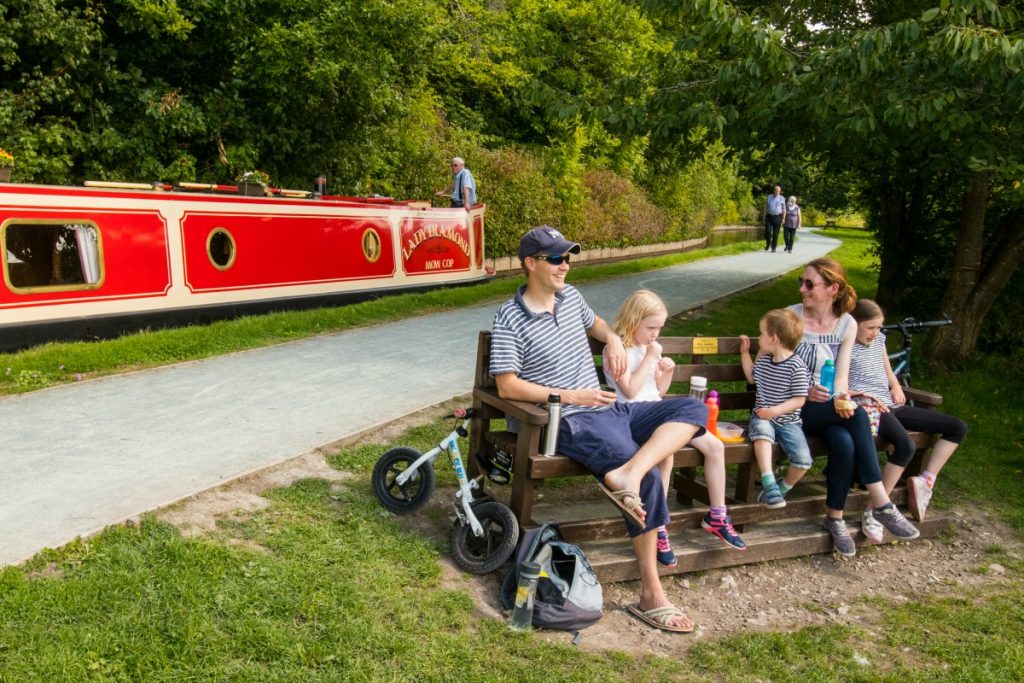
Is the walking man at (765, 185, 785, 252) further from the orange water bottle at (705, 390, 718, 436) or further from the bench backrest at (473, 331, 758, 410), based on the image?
the orange water bottle at (705, 390, 718, 436)

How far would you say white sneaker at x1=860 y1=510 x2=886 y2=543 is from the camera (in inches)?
192

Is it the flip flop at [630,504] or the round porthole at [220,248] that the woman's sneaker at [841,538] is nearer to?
the flip flop at [630,504]

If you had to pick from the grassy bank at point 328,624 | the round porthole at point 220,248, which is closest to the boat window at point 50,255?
the round porthole at point 220,248

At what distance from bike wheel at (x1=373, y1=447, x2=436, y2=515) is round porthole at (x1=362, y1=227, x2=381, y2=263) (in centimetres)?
729

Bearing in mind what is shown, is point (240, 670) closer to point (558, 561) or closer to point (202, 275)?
point (558, 561)

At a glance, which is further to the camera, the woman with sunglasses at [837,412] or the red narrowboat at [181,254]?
the red narrowboat at [181,254]

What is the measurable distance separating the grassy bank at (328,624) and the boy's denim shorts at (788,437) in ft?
2.85

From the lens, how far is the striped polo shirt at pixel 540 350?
413 cm

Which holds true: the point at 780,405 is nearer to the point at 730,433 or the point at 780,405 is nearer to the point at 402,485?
the point at 730,433

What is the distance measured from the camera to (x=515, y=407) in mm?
4109

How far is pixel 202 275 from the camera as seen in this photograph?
31.0 ft

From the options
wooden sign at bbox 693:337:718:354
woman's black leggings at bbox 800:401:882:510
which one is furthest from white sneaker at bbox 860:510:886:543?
wooden sign at bbox 693:337:718:354

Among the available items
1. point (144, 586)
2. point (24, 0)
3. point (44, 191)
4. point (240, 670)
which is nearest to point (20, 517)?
point (144, 586)

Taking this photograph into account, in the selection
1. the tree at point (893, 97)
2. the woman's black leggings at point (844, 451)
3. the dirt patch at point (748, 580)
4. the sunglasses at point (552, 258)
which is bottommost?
the dirt patch at point (748, 580)
